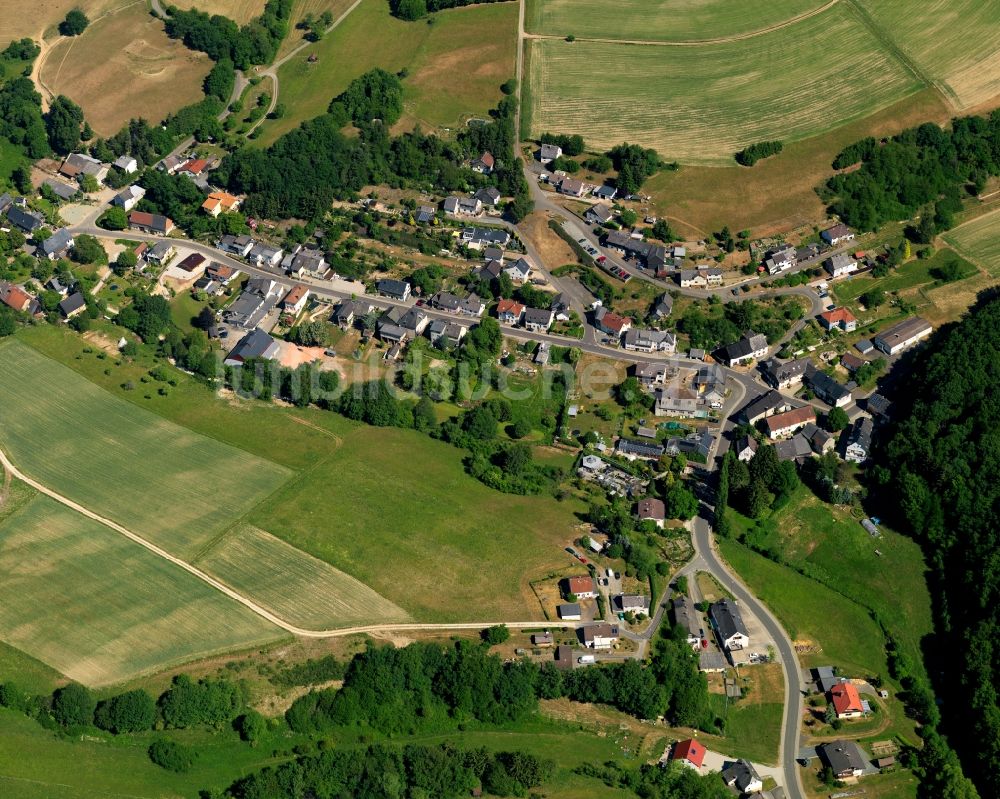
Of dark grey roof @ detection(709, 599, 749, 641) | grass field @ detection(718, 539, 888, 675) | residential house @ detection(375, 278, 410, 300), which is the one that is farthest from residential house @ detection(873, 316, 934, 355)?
residential house @ detection(375, 278, 410, 300)

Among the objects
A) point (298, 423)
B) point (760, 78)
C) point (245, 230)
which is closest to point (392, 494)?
point (298, 423)

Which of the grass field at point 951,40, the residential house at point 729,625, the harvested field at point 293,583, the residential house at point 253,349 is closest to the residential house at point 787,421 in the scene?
the residential house at point 729,625

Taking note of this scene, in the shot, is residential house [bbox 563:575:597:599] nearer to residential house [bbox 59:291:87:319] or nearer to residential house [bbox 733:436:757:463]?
residential house [bbox 733:436:757:463]

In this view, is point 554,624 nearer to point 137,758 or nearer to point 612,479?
point 612,479

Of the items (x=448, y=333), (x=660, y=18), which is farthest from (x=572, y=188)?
(x=660, y=18)

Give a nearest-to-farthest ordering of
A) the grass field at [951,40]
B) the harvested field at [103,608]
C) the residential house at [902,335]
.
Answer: the harvested field at [103,608] → the residential house at [902,335] → the grass field at [951,40]

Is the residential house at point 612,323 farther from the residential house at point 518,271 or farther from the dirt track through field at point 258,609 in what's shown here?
the dirt track through field at point 258,609
